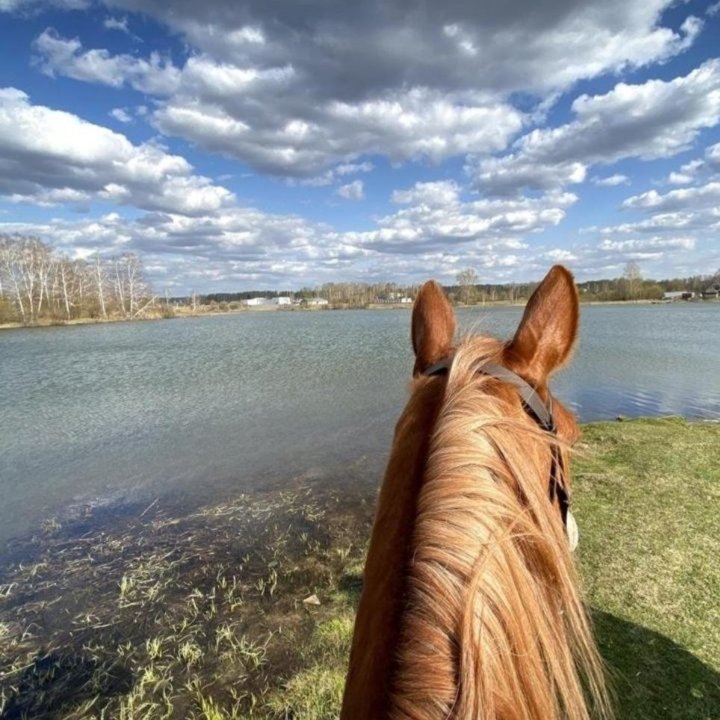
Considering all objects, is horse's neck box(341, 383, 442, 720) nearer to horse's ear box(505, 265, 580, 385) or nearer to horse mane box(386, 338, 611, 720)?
horse mane box(386, 338, 611, 720)

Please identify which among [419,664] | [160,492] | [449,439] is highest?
Answer: [449,439]

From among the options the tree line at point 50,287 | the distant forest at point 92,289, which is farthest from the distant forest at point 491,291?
the tree line at point 50,287

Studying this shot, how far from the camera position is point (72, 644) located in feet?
14.4

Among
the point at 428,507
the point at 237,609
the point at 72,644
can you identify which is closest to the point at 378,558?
the point at 428,507

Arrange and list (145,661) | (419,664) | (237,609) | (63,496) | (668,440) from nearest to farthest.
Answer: (419,664)
(145,661)
(237,609)
(63,496)
(668,440)

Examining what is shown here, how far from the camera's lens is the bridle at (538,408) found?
1.14 m

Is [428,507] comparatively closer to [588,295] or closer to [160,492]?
[160,492]

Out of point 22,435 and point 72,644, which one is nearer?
point 72,644

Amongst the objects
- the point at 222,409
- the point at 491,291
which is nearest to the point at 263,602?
the point at 222,409

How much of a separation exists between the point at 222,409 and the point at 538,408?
14065mm

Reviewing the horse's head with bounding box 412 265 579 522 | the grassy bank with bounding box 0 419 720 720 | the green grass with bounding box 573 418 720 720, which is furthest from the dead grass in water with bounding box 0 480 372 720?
the horse's head with bounding box 412 265 579 522

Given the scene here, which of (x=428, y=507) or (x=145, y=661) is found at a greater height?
(x=428, y=507)

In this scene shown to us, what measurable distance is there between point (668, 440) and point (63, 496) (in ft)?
37.3

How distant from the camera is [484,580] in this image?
83cm
